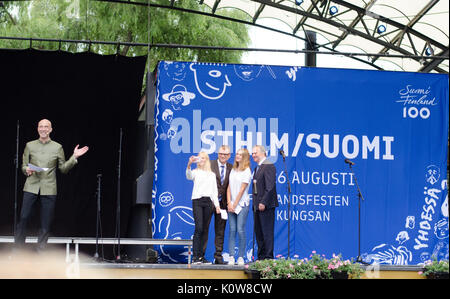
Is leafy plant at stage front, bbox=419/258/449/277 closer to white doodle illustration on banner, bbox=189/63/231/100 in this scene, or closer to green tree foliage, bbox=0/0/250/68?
white doodle illustration on banner, bbox=189/63/231/100

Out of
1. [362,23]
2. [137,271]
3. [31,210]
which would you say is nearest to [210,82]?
[31,210]

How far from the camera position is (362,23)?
12.6m

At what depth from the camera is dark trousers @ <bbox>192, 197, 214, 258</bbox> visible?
8.30 meters

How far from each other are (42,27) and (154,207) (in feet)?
19.2

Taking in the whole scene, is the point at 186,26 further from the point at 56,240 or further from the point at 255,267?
→ the point at 255,267

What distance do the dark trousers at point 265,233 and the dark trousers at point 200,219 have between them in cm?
58

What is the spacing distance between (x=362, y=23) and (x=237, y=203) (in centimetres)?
556

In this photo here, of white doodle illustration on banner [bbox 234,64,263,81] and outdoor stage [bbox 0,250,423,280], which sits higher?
white doodle illustration on banner [bbox 234,64,263,81]

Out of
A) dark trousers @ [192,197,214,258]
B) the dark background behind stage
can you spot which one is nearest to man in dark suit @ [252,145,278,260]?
dark trousers @ [192,197,214,258]

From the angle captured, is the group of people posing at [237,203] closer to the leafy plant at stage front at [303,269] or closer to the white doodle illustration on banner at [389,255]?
the leafy plant at stage front at [303,269]

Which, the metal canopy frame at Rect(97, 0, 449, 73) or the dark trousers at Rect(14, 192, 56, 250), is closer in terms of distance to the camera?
the dark trousers at Rect(14, 192, 56, 250)

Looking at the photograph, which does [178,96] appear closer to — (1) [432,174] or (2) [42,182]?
(2) [42,182]

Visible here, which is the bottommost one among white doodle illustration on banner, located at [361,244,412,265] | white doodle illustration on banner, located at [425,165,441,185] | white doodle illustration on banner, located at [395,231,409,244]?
white doodle illustration on banner, located at [361,244,412,265]
